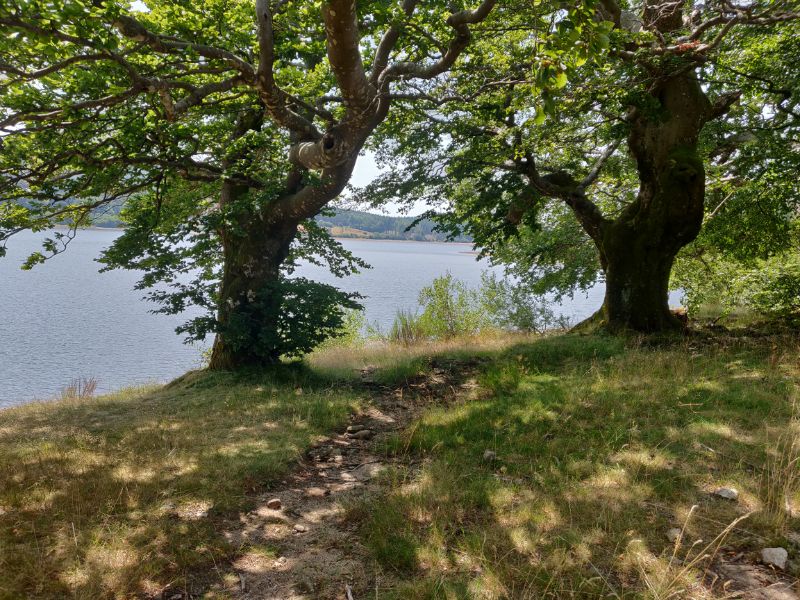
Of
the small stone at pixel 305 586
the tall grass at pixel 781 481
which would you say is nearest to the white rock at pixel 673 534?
the tall grass at pixel 781 481

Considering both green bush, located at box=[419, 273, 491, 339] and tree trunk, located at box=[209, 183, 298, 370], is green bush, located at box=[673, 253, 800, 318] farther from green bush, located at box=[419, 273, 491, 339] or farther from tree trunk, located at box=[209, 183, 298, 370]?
tree trunk, located at box=[209, 183, 298, 370]

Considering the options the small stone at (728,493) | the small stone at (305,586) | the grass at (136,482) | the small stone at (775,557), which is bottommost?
the small stone at (305,586)

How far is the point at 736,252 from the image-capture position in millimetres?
11430

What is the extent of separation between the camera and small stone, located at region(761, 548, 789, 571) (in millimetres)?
2689

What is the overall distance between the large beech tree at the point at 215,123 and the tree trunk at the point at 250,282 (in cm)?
3

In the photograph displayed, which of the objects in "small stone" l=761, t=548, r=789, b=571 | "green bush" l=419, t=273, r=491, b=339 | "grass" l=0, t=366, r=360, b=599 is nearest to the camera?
"small stone" l=761, t=548, r=789, b=571

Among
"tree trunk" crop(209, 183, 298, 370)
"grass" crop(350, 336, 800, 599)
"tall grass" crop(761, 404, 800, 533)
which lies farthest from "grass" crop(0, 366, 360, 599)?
"tall grass" crop(761, 404, 800, 533)

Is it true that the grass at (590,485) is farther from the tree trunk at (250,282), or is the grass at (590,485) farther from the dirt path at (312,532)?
the tree trunk at (250,282)

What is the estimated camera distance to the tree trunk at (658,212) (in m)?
9.19

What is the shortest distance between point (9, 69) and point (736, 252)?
555 inches

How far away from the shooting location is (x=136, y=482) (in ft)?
14.3

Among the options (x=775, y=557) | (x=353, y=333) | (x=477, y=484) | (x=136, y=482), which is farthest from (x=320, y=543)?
(x=353, y=333)

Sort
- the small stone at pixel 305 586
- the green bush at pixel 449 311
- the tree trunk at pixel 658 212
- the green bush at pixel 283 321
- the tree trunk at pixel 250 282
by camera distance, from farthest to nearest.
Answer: the green bush at pixel 449 311 → the tree trunk at pixel 250 282 → the green bush at pixel 283 321 → the tree trunk at pixel 658 212 → the small stone at pixel 305 586

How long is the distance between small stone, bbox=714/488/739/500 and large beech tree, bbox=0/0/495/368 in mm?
5694
